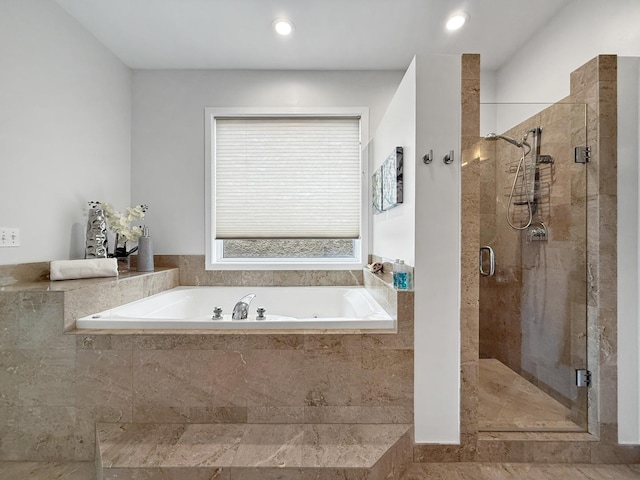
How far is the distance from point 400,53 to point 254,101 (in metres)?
1.27

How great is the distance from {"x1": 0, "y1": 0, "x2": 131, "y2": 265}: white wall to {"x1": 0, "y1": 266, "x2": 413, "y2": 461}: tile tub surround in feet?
1.81

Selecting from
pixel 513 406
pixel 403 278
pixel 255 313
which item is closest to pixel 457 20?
pixel 403 278

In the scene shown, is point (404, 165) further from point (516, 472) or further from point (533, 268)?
point (516, 472)

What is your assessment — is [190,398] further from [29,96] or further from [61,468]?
[29,96]

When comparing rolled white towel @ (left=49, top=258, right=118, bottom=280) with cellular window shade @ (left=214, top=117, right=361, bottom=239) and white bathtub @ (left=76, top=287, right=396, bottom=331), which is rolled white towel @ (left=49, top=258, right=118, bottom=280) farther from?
cellular window shade @ (left=214, top=117, right=361, bottom=239)

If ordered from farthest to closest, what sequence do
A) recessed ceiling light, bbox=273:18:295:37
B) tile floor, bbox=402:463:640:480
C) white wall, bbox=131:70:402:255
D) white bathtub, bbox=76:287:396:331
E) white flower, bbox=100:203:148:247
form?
white wall, bbox=131:70:402:255 < white flower, bbox=100:203:148:247 < recessed ceiling light, bbox=273:18:295:37 < white bathtub, bbox=76:287:396:331 < tile floor, bbox=402:463:640:480

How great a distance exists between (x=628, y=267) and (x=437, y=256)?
1023 mm

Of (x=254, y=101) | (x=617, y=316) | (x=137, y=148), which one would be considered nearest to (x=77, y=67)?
(x=137, y=148)

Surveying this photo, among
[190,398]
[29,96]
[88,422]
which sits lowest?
[88,422]

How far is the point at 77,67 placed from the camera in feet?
6.96

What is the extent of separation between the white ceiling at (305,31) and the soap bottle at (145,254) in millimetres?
1505

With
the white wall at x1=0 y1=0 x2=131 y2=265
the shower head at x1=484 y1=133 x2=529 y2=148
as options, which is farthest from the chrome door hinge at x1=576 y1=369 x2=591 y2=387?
the white wall at x1=0 y1=0 x2=131 y2=265

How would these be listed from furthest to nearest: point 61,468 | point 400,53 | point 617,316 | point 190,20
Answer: point 400,53 → point 190,20 → point 617,316 → point 61,468

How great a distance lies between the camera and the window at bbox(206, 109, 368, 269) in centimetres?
269
